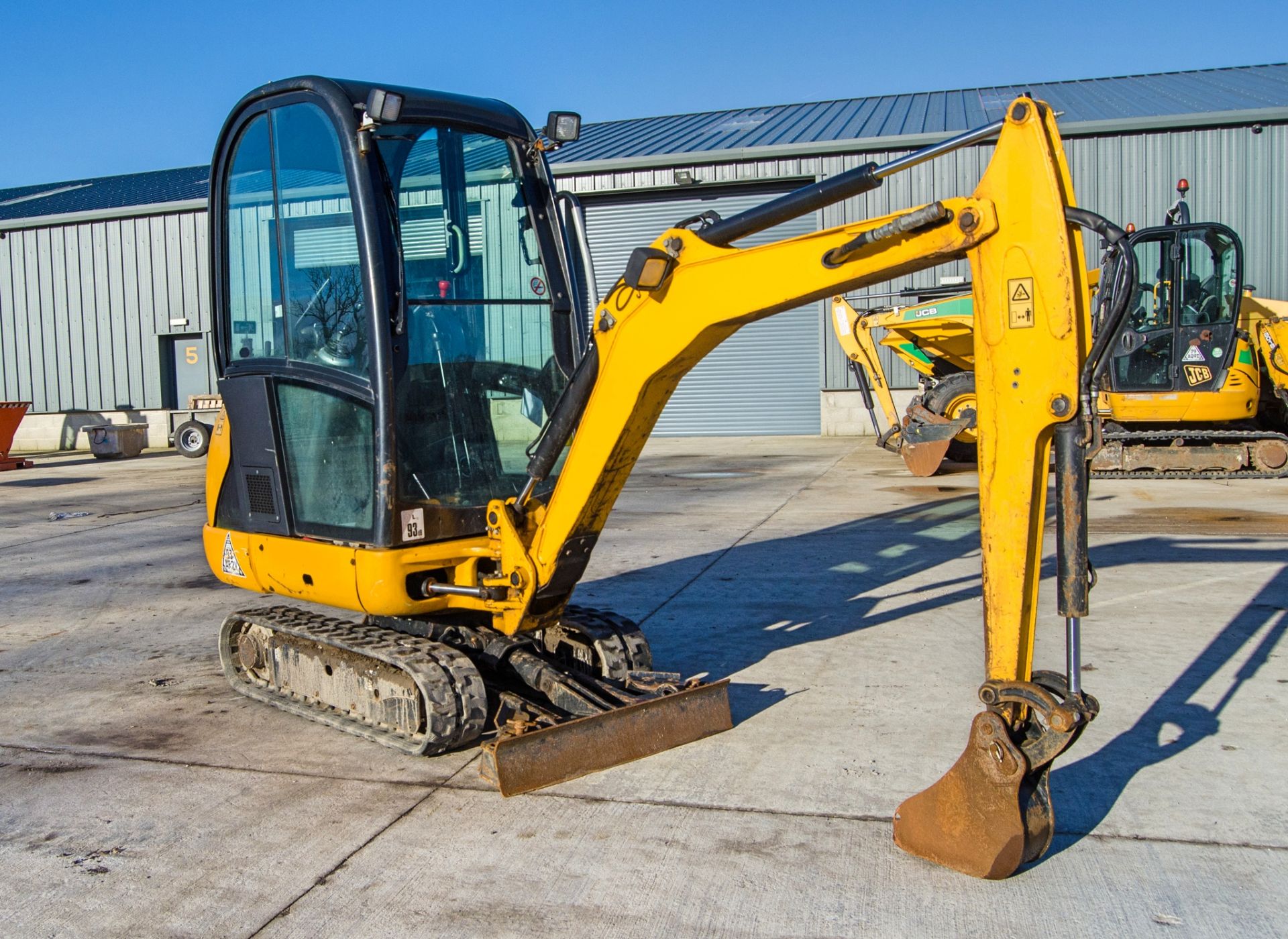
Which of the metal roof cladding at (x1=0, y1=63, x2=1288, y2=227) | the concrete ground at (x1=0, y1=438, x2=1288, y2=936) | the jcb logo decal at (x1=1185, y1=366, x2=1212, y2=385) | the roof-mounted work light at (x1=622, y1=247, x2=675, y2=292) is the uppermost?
the metal roof cladding at (x1=0, y1=63, x2=1288, y2=227)

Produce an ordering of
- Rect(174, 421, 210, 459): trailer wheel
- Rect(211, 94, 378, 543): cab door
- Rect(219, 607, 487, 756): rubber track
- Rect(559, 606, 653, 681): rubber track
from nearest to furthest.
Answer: Rect(219, 607, 487, 756): rubber track → Rect(211, 94, 378, 543): cab door → Rect(559, 606, 653, 681): rubber track → Rect(174, 421, 210, 459): trailer wheel

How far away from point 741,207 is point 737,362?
3151mm

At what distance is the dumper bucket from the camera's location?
63.2 ft

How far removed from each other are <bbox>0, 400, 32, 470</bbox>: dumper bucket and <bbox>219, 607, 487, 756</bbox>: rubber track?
1613 centimetres

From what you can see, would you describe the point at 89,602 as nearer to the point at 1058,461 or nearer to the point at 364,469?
the point at 364,469

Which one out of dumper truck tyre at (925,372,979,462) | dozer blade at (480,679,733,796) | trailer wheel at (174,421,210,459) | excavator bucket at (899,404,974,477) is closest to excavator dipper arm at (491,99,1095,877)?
dozer blade at (480,679,733,796)

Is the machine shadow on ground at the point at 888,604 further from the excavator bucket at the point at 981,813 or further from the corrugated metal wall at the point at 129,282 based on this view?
the corrugated metal wall at the point at 129,282

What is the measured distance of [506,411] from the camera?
5227 mm

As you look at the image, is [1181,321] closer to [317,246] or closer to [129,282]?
[317,246]

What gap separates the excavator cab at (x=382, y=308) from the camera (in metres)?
4.83

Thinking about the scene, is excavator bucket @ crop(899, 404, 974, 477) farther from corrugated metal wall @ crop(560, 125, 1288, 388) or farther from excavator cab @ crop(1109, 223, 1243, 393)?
corrugated metal wall @ crop(560, 125, 1288, 388)

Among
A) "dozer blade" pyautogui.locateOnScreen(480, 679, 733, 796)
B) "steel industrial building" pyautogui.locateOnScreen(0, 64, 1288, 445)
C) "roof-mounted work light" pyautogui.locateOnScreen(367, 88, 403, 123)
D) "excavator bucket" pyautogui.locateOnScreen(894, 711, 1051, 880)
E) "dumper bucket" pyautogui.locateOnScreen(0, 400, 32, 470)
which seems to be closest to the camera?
"excavator bucket" pyautogui.locateOnScreen(894, 711, 1051, 880)

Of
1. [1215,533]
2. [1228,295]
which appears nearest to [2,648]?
[1215,533]

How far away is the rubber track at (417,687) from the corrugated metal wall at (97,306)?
73.0 feet
